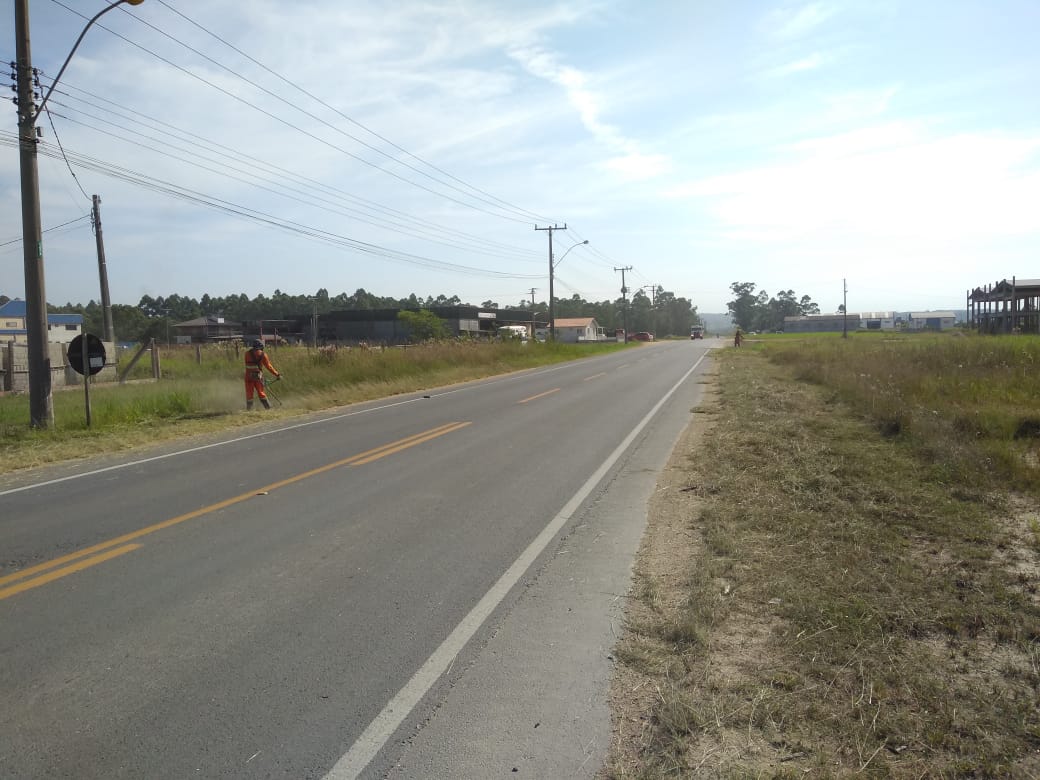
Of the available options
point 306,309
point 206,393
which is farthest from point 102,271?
point 306,309

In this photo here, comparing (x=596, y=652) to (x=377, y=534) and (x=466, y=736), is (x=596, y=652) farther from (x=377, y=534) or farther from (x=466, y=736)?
(x=377, y=534)

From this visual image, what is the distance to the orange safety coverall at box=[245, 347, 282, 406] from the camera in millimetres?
16781

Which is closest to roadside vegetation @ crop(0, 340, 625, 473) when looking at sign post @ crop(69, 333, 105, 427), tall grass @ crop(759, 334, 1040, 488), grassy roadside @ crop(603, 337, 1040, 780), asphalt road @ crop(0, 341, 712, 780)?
sign post @ crop(69, 333, 105, 427)

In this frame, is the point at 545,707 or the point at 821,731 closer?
the point at 821,731

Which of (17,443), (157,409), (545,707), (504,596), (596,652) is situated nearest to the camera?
(545,707)

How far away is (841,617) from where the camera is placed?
4.36m

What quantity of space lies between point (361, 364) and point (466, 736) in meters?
23.1

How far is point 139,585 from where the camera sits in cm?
530

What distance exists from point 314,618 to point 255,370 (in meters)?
13.4

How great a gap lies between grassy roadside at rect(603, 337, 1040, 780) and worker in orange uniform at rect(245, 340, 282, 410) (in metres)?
10.8

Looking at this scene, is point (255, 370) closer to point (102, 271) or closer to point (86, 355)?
point (86, 355)

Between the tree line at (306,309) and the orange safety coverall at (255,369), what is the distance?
55.1 m

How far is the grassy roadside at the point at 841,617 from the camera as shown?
10.2 ft

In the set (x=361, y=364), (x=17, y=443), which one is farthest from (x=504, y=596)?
(x=361, y=364)
